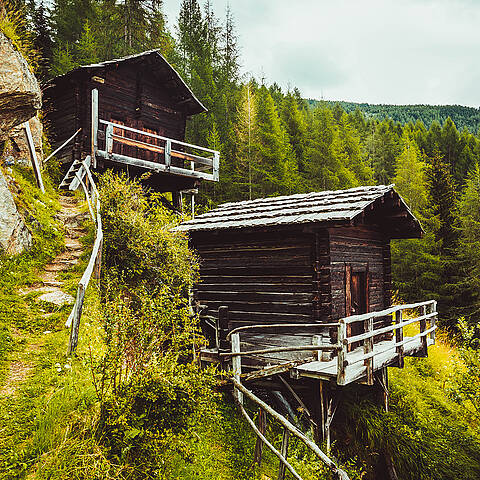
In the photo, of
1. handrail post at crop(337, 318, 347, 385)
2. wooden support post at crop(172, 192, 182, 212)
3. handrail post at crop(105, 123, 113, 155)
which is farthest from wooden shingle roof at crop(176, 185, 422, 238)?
wooden support post at crop(172, 192, 182, 212)

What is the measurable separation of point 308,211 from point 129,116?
12080 mm

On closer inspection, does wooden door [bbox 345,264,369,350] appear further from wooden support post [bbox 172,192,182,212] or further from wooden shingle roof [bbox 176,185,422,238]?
wooden support post [bbox 172,192,182,212]

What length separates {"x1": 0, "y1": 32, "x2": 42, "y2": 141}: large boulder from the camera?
8.66m

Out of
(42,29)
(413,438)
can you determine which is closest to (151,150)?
(413,438)

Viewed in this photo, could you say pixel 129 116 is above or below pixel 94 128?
above

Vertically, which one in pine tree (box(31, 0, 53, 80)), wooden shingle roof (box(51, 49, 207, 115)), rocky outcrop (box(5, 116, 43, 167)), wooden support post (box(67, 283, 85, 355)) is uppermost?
pine tree (box(31, 0, 53, 80))

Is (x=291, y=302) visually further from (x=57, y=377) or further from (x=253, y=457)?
(x=57, y=377)

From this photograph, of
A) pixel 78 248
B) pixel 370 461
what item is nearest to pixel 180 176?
pixel 78 248

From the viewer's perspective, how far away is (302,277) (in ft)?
32.4

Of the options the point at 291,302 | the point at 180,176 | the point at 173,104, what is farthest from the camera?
the point at 173,104

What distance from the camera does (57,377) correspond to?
192 inches

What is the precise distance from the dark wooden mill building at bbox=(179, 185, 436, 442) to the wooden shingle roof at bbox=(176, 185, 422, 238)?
1.2 inches

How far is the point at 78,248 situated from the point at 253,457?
6.24 m

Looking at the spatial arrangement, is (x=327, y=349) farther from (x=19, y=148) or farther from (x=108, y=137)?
(x=108, y=137)
